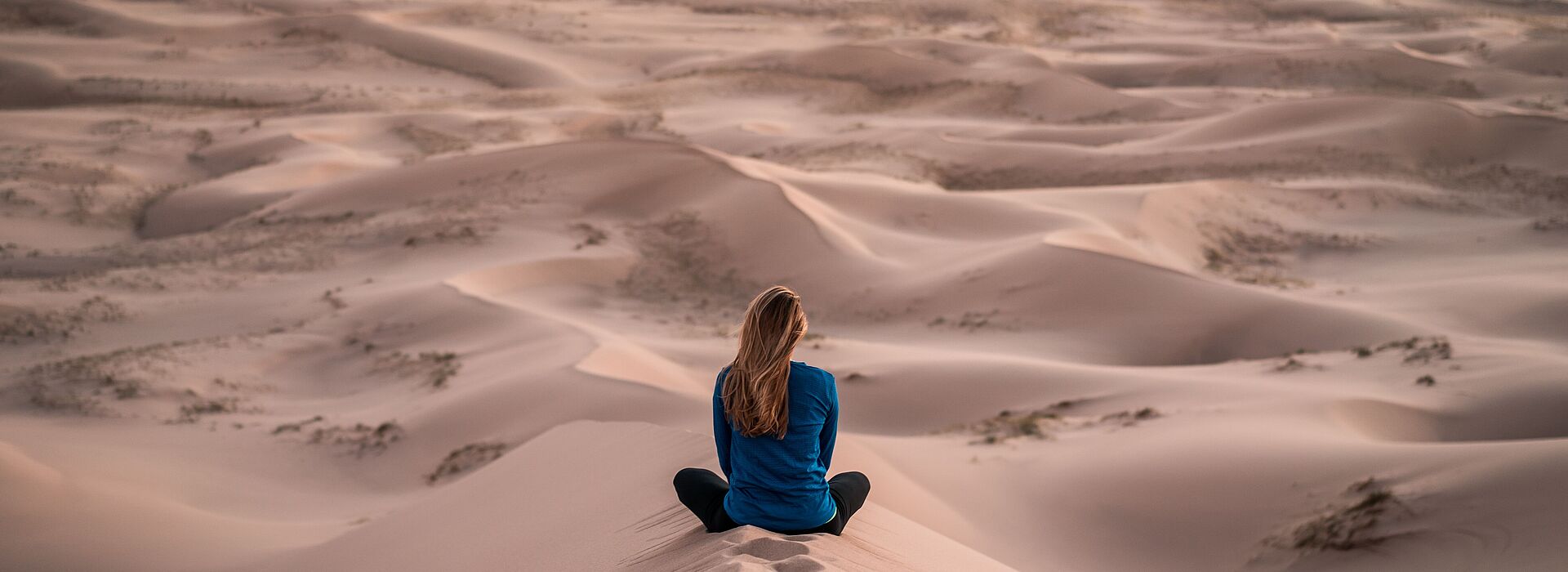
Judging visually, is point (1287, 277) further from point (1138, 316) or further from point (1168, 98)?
point (1168, 98)

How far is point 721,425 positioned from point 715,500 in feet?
0.78

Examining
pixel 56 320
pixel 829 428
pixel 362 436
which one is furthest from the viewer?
pixel 56 320

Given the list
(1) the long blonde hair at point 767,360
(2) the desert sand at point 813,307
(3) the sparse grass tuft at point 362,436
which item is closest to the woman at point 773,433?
(1) the long blonde hair at point 767,360

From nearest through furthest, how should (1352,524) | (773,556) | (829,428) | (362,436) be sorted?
(773,556) < (829,428) < (1352,524) < (362,436)

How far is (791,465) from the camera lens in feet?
9.62

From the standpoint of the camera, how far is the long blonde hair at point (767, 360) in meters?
2.76

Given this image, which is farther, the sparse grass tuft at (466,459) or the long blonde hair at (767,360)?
the sparse grass tuft at (466,459)

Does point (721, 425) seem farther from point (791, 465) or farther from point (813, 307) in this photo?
point (813, 307)

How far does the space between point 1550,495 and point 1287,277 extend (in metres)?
6.02

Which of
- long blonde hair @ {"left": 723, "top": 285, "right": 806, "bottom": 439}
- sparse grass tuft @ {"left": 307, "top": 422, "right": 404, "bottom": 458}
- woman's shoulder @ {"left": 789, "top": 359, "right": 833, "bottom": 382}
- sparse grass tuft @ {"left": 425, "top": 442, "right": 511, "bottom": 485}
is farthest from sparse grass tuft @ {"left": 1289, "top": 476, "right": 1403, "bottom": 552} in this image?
sparse grass tuft @ {"left": 307, "top": 422, "right": 404, "bottom": 458}

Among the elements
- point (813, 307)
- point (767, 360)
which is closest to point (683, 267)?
point (813, 307)

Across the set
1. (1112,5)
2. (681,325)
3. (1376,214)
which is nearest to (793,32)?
(1112,5)

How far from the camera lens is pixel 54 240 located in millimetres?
11195

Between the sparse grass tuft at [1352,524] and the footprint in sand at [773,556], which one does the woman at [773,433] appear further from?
the sparse grass tuft at [1352,524]
